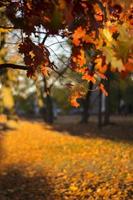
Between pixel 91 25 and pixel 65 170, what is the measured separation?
489 inches

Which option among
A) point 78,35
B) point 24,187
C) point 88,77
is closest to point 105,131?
point 24,187

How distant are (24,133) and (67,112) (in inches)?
2514

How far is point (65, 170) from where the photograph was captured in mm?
17125

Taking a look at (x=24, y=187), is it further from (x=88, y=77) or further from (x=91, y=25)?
(x=91, y=25)

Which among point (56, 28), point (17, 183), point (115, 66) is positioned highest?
point (56, 28)

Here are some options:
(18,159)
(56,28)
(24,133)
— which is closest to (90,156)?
(18,159)

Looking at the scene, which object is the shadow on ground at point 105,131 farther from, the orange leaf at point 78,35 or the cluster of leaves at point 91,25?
the orange leaf at point 78,35

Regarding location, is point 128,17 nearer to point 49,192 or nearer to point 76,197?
point 76,197

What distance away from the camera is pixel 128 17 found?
5.56m

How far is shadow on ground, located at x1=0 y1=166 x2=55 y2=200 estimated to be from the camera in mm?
12969

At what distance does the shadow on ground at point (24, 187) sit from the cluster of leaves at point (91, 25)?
739cm

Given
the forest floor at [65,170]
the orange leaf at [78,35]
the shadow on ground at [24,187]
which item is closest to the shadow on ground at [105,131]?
the forest floor at [65,170]

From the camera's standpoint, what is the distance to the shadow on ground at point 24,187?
12969mm

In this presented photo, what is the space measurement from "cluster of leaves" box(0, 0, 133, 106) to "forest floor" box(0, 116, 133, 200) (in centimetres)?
675
